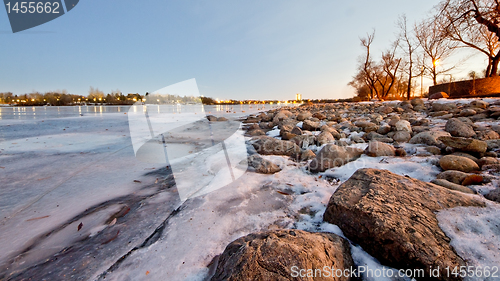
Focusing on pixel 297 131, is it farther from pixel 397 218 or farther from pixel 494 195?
pixel 397 218

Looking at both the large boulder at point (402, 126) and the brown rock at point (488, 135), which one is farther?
Result: the large boulder at point (402, 126)

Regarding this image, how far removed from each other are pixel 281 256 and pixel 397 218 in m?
0.79

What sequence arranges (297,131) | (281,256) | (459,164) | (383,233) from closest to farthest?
(281,256) → (383,233) → (459,164) → (297,131)

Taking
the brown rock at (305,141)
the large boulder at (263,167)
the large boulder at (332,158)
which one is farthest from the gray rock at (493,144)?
the large boulder at (263,167)

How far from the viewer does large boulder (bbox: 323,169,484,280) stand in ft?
→ 3.23

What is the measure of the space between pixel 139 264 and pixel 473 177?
108 inches

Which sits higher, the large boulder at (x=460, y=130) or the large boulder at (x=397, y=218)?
the large boulder at (x=460, y=130)

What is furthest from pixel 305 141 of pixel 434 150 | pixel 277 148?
pixel 434 150

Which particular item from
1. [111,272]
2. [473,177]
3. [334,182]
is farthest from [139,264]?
[473,177]

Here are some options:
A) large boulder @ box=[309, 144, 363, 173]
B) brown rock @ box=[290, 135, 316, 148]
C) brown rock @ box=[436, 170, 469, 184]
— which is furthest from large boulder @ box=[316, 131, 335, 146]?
brown rock @ box=[436, 170, 469, 184]

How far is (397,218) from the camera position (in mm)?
1171

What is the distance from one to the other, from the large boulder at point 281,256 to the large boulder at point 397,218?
18 centimetres

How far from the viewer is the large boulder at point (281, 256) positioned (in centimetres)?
86

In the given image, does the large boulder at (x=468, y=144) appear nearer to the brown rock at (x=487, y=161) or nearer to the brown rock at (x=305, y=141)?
the brown rock at (x=487, y=161)
